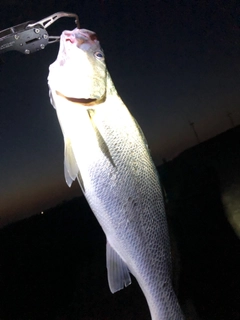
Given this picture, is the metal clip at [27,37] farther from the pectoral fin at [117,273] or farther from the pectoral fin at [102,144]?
the pectoral fin at [117,273]

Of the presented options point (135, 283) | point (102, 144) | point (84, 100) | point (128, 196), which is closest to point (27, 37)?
point (84, 100)

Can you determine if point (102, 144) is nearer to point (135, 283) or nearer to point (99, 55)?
point (99, 55)

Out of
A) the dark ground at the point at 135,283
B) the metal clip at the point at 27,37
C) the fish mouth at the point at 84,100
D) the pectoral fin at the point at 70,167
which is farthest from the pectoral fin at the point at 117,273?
the metal clip at the point at 27,37

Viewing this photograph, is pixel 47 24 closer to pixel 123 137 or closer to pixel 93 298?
pixel 123 137

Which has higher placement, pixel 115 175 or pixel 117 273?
pixel 115 175

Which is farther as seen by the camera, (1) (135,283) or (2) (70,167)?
(1) (135,283)

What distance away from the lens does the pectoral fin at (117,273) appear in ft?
5.43

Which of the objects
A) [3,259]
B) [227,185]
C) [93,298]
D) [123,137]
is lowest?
[3,259]

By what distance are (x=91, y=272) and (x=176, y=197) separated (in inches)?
401

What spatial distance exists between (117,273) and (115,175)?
595 mm

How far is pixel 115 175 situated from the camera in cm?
170

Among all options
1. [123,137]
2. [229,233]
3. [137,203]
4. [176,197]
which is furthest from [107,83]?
[176,197]

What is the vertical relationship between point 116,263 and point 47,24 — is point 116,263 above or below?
below

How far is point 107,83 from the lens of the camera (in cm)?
196
